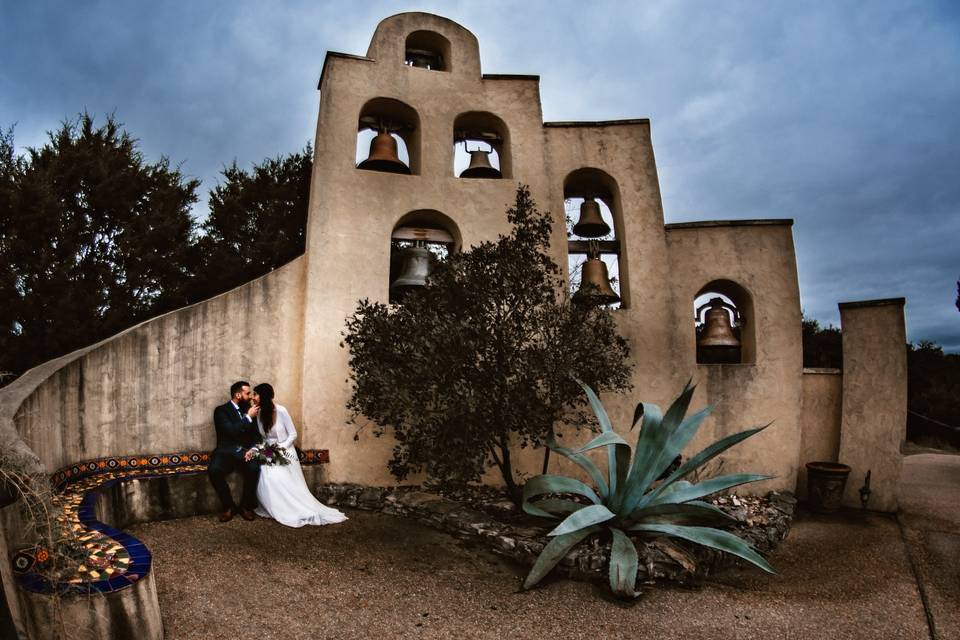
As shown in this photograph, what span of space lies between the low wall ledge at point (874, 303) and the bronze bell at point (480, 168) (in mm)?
5394

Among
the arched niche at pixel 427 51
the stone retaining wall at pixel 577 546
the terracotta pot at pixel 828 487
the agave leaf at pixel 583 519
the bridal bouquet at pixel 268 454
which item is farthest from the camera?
the arched niche at pixel 427 51

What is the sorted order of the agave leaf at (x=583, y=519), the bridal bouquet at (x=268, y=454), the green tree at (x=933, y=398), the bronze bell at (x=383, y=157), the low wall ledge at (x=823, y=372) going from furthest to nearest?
the green tree at (x=933, y=398) → the low wall ledge at (x=823, y=372) → the bronze bell at (x=383, y=157) → the bridal bouquet at (x=268, y=454) → the agave leaf at (x=583, y=519)

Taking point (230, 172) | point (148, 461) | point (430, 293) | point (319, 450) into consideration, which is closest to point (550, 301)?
point (430, 293)

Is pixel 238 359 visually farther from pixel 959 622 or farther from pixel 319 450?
pixel 959 622

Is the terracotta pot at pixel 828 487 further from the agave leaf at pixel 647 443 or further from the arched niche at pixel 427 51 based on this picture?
the arched niche at pixel 427 51

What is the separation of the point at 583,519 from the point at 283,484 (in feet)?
11.0

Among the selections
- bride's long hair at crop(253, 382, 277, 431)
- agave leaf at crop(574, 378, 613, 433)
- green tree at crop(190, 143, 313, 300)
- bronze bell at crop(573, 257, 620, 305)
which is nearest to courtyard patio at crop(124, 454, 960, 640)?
bride's long hair at crop(253, 382, 277, 431)

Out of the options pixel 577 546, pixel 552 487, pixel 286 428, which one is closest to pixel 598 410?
pixel 552 487

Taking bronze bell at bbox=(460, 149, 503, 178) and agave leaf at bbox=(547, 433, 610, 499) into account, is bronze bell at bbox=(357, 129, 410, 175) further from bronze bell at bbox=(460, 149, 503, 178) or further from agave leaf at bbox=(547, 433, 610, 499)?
agave leaf at bbox=(547, 433, 610, 499)

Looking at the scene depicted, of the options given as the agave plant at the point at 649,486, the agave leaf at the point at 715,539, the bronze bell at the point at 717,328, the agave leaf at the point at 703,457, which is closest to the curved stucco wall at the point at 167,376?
the agave plant at the point at 649,486

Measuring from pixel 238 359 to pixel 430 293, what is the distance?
2.72 metres

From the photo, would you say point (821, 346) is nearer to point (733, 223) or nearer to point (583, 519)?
point (733, 223)

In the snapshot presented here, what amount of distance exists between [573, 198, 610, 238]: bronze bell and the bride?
4.94 m

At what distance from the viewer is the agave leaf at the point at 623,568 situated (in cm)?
471
